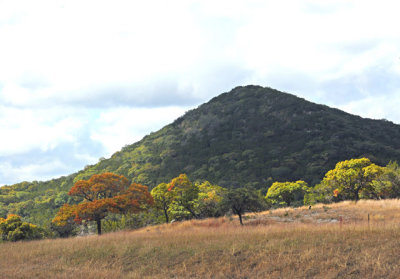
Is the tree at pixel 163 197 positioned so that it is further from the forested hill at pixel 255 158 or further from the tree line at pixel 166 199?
the forested hill at pixel 255 158

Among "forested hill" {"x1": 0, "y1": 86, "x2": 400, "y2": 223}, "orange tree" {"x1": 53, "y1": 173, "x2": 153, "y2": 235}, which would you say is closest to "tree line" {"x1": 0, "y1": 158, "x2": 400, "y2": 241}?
"orange tree" {"x1": 53, "y1": 173, "x2": 153, "y2": 235}

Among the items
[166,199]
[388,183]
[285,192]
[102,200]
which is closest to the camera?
[102,200]

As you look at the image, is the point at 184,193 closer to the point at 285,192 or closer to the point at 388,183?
the point at 388,183

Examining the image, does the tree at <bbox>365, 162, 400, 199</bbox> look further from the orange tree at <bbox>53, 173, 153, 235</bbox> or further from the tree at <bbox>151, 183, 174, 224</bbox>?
the orange tree at <bbox>53, 173, 153, 235</bbox>

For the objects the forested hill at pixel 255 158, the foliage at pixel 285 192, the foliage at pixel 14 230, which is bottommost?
the foliage at pixel 285 192

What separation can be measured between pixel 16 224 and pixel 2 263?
20.8 m

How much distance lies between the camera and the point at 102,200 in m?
39.8

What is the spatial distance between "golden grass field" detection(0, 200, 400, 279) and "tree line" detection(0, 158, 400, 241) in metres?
→ 13.6

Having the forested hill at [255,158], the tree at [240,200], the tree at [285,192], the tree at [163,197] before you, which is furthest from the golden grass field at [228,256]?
the forested hill at [255,158]

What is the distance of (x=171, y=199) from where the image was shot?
177ft

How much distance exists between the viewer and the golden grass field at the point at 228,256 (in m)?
15.7

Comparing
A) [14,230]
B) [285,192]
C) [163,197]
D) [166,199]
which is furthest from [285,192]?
[14,230]

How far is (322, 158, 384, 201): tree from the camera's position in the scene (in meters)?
56.3

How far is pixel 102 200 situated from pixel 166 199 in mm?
15846
